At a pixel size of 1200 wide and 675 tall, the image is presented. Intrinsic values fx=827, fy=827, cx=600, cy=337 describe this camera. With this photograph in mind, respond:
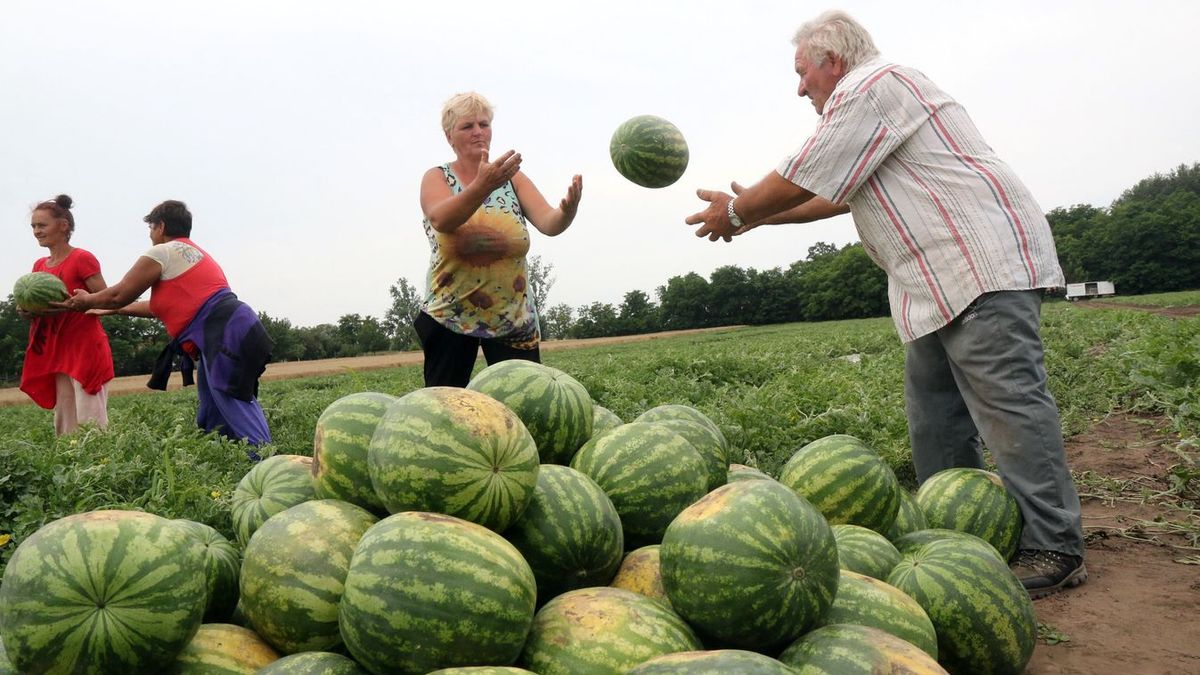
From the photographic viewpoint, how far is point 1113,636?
8.58 ft

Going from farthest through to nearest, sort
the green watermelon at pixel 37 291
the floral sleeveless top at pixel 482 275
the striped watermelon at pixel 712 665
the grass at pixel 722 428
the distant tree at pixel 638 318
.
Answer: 1. the distant tree at pixel 638 318
2. the green watermelon at pixel 37 291
3. the floral sleeveless top at pixel 482 275
4. the grass at pixel 722 428
5. the striped watermelon at pixel 712 665

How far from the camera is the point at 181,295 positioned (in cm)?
539

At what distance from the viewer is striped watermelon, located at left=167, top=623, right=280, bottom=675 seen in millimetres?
1724

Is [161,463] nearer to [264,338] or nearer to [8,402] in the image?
[264,338]

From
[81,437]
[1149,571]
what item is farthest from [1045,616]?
[81,437]

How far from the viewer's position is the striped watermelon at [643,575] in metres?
2.01

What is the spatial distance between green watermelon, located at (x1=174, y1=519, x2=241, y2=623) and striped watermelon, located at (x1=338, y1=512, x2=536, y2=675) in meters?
0.49

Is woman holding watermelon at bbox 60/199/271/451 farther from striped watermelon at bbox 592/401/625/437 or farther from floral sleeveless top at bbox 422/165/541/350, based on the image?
striped watermelon at bbox 592/401/625/437

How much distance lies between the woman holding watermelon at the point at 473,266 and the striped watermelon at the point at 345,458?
6.37ft

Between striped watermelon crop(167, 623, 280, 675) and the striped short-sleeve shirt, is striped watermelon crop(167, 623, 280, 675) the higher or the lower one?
the lower one

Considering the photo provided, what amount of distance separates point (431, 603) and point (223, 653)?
0.54 m

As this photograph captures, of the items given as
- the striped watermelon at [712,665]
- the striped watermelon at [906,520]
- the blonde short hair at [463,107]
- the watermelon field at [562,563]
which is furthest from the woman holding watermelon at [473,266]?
the striped watermelon at [712,665]

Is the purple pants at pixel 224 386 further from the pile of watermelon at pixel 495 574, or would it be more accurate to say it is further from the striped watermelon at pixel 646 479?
the striped watermelon at pixel 646 479

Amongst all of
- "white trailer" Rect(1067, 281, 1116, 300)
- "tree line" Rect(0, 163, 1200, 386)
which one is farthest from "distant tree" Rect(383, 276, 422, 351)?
"white trailer" Rect(1067, 281, 1116, 300)
